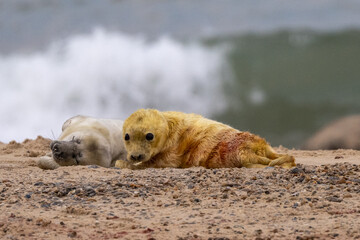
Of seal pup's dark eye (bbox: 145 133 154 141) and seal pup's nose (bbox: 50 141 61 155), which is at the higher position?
seal pup's dark eye (bbox: 145 133 154 141)

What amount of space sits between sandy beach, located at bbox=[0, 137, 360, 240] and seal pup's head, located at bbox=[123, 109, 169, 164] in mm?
484

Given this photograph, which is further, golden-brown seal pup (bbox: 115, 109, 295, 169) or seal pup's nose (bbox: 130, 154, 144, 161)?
seal pup's nose (bbox: 130, 154, 144, 161)

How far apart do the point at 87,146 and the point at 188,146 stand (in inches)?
51.3

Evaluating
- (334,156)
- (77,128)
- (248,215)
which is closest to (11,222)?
(248,215)

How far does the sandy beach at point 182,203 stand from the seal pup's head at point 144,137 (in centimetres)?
48

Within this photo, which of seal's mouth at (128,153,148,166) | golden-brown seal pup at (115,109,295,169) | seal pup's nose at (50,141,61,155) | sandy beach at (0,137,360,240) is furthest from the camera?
seal pup's nose at (50,141,61,155)

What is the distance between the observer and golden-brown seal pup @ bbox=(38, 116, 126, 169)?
7.88m

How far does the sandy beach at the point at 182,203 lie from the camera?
4.85 meters

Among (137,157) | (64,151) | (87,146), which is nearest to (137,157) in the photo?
(137,157)

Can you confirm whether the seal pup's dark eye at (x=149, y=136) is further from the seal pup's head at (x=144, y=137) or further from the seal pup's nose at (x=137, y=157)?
the seal pup's nose at (x=137, y=157)

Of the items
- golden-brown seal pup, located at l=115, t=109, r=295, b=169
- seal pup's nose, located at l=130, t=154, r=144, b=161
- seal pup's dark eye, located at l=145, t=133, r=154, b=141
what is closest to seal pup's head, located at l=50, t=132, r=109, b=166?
golden-brown seal pup, located at l=115, t=109, r=295, b=169

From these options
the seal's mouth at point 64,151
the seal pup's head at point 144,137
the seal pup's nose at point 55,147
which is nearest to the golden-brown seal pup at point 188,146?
the seal pup's head at point 144,137

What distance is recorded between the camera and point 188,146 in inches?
298

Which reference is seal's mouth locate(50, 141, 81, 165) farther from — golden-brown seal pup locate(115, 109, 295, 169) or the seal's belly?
the seal's belly
